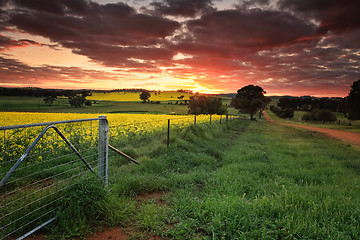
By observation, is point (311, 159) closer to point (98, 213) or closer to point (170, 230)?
point (170, 230)

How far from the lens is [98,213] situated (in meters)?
3.85

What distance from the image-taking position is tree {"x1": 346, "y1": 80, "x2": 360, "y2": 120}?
42938 mm

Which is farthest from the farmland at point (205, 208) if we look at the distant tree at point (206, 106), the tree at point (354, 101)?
the distant tree at point (206, 106)

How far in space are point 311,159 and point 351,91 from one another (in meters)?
48.8

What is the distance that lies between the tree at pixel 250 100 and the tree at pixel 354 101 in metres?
18.7

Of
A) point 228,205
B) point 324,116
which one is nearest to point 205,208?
point 228,205

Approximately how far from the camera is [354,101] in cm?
4341

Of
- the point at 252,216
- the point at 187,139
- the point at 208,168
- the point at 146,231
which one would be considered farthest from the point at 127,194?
the point at 187,139

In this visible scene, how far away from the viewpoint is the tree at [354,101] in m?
42.9

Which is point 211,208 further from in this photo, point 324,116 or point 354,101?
point 324,116

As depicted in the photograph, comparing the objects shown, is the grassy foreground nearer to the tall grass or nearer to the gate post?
the tall grass

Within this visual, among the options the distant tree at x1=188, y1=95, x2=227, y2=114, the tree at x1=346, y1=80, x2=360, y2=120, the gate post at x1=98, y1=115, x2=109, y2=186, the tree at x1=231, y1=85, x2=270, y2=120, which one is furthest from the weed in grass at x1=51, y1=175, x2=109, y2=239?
the distant tree at x1=188, y1=95, x2=227, y2=114

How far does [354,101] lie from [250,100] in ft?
75.3

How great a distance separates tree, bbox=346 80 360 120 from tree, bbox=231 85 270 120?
1869cm
